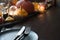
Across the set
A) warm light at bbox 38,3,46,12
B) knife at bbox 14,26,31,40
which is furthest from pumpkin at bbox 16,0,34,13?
knife at bbox 14,26,31,40

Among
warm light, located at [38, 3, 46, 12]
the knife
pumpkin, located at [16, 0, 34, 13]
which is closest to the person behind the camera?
the knife

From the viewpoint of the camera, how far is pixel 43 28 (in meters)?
0.81

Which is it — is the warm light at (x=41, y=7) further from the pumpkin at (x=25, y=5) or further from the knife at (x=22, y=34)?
the knife at (x=22, y=34)

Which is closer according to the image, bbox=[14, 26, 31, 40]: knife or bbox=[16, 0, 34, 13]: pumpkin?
bbox=[14, 26, 31, 40]: knife

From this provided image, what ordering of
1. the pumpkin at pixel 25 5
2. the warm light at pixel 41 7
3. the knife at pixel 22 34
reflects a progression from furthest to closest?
the warm light at pixel 41 7
the pumpkin at pixel 25 5
the knife at pixel 22 34

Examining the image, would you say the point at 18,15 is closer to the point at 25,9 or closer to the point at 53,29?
the point at 25,9

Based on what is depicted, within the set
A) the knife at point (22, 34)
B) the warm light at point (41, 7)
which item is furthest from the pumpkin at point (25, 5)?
the knife at point (22, 34)

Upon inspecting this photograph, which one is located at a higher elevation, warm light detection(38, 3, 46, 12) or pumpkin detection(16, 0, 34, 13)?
pumpkin detection(16, 0, 34, 13)

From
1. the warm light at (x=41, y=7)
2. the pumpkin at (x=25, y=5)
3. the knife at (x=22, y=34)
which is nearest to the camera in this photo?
the knife at (x=22, y=34)

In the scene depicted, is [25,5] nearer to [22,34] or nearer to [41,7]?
[41,7]

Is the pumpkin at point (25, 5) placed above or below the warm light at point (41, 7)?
above

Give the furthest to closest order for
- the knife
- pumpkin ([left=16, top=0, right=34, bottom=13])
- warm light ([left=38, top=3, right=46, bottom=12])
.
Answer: warm light ([left=38, top=3, right=46, bottom=12]), pumpkin ([left=16, top=0, right=34, bottom=13]), the knife

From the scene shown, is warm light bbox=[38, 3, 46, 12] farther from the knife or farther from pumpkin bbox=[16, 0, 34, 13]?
the knife

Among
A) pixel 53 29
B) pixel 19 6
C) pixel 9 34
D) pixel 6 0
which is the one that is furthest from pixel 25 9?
pixel 9 34
